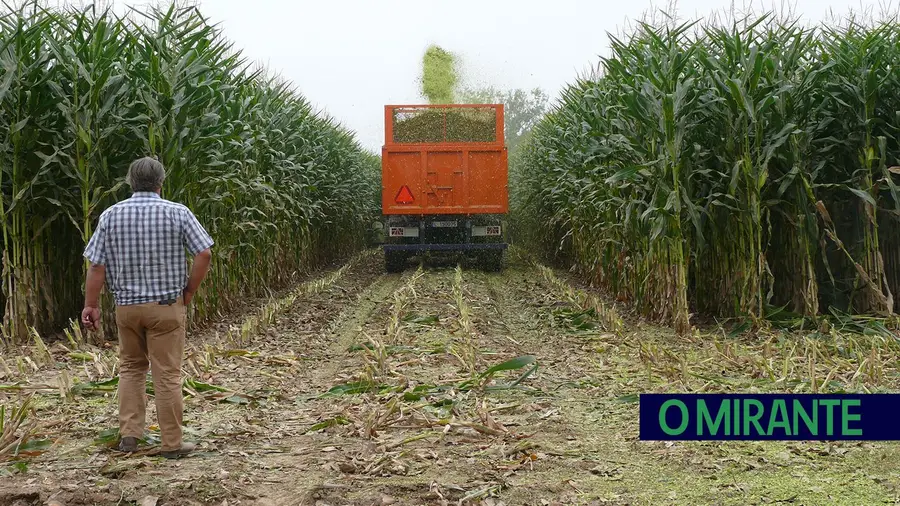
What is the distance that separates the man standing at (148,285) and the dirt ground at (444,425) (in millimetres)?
268

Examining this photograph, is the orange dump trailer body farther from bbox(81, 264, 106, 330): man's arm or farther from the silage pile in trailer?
bbox(81, 264, 106, 330): man's arm

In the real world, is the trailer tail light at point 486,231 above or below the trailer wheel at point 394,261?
above

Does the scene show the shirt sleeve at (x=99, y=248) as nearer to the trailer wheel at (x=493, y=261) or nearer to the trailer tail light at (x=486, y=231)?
the trailer tail light at (x=486, y=231)

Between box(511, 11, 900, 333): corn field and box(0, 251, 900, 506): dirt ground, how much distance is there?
947 millimetres

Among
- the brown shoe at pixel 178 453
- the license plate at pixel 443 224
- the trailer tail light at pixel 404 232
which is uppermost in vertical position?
the license plate at pixel 443 224

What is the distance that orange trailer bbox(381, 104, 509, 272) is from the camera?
18.3m

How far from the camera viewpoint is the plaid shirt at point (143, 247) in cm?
495

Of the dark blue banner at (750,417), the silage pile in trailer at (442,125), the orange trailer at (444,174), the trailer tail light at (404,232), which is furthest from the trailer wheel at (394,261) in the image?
the dark blue banner at (750,417)

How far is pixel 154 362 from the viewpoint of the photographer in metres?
4.98

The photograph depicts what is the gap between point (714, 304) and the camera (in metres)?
10.3

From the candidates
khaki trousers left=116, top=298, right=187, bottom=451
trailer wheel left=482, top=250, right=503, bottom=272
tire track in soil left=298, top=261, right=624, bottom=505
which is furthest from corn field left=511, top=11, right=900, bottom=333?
trailer wheel left=482, top=250, right=503, bottom=272

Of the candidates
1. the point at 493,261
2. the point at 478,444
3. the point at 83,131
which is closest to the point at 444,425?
the point at 478,444

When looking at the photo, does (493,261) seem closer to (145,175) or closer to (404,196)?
(404,196)

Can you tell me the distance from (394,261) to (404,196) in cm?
185
